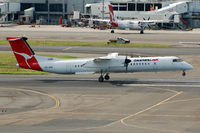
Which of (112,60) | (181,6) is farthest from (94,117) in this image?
(181,6)

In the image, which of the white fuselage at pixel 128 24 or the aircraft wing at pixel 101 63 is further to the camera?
the white fuselage at pixel 128 24

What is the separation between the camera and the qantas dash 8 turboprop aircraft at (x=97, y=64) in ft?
188

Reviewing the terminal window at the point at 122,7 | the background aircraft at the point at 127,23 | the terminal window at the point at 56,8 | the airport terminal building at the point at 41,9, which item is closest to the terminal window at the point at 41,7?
the airport terminal building at the point at 41,9

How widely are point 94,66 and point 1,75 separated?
52.2 feet

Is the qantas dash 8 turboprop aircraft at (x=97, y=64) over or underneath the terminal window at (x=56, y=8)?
underneath

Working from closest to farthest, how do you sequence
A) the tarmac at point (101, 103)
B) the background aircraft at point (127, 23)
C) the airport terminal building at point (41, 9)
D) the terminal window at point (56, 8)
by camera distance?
the tarmac at point (101, 103)
the background aircraft at point (127, 23)
the airport terminal building at point (41, 9)
the terminal window at point (56, 8)

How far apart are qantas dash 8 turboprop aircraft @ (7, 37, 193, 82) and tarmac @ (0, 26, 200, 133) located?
186 cm

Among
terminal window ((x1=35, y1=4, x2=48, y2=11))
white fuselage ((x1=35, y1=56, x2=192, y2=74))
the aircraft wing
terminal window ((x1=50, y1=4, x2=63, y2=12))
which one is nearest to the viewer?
white fuselage ((x1=35, y1=56, x2=192, y2=74))

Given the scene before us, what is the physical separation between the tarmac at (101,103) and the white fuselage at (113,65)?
1827 mm

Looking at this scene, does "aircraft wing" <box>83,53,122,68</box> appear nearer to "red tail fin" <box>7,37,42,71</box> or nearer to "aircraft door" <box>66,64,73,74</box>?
Answer: "aircraft door" <box>66,64,73,74</box>

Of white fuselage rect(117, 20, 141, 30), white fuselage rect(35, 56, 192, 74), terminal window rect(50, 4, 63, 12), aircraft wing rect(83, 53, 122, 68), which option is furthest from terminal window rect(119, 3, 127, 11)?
aircraft wing rect(83, 53, 122, 68)

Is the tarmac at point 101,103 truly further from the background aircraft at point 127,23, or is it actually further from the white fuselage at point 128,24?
the white fuselage at point 128,24

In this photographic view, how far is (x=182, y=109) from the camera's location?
4284cm

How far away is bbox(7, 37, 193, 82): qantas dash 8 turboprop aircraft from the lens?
5725cm
